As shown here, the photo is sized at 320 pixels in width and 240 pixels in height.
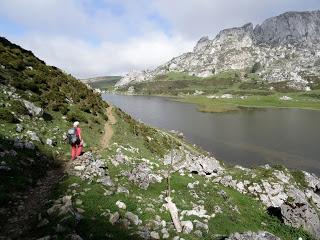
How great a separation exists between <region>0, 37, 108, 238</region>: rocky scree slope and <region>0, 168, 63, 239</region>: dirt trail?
2.3 inches

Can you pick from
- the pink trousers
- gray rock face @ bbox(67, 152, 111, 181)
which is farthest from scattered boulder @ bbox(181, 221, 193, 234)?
the pink trousers

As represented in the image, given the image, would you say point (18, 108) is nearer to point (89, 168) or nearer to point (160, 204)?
point (89, 168)

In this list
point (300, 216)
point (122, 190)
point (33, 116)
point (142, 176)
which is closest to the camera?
point (122, 190)

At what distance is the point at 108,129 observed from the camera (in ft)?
136

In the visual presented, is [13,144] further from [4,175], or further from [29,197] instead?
[29,197]

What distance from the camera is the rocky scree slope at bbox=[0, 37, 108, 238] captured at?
69.4 ft

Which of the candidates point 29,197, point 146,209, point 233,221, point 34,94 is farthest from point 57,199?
point 34,94

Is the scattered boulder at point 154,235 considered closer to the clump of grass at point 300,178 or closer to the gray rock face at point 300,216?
the gray rock face at point 300,216

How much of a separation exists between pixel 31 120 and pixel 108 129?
1099 cm

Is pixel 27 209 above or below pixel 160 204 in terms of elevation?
above

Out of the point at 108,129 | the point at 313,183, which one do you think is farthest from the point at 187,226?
the point at 313,183

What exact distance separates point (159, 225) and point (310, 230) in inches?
511

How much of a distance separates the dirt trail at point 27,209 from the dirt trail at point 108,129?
12.2 m

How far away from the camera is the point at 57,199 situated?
64.7 feet
